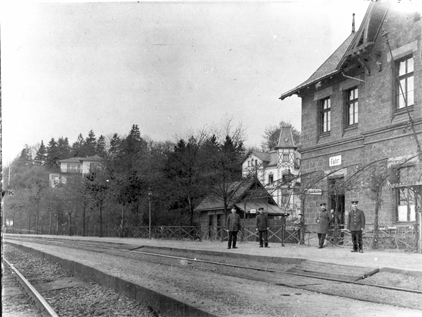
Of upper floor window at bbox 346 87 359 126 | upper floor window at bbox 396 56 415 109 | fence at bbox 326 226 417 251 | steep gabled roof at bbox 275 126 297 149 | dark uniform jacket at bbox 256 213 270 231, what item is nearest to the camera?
fence at bbox 326 226 417 251

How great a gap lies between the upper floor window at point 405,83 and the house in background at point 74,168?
1253 cm

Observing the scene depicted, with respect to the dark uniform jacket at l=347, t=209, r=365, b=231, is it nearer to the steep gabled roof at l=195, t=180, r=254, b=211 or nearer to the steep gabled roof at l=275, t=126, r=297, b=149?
the steep gabled roof at l=195, t=180, r=254, b=211

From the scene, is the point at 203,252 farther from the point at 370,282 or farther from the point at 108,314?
the point at 108,314

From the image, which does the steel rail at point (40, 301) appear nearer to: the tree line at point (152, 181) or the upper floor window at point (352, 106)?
the tree line at point (152, 181)

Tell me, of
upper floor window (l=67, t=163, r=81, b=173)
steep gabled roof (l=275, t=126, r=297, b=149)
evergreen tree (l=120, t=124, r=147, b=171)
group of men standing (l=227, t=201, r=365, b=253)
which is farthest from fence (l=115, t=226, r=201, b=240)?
upper floor window (l=67, t=163, r=81, b=173)

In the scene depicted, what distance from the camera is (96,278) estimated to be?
11594 millimetres

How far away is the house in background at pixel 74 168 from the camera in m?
20.0

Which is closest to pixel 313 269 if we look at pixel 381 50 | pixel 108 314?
pixel 108 314

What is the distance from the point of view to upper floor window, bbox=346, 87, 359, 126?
2125 centimetres

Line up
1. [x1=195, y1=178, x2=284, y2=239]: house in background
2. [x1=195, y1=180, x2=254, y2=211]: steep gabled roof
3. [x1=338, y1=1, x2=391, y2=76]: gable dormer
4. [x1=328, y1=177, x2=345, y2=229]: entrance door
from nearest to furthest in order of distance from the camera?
[x1=338, y1=1, x2=391, y2=76]: gable dormer
[x1=328, y1=177, x2=345, y2=229]: entrance door
[x1=195, y1=178, x2=284, y2=239]: house in background
[x1=195, y1=180, x2=254, y2=211]: steep gabled roof

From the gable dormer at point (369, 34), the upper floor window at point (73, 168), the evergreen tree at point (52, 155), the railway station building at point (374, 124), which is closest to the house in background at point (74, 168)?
the upper floor window at point (73, 168)

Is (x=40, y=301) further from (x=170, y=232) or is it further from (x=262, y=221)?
(x=170, y=232)

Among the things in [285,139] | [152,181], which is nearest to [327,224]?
[152,181]

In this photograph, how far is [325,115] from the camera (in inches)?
927
